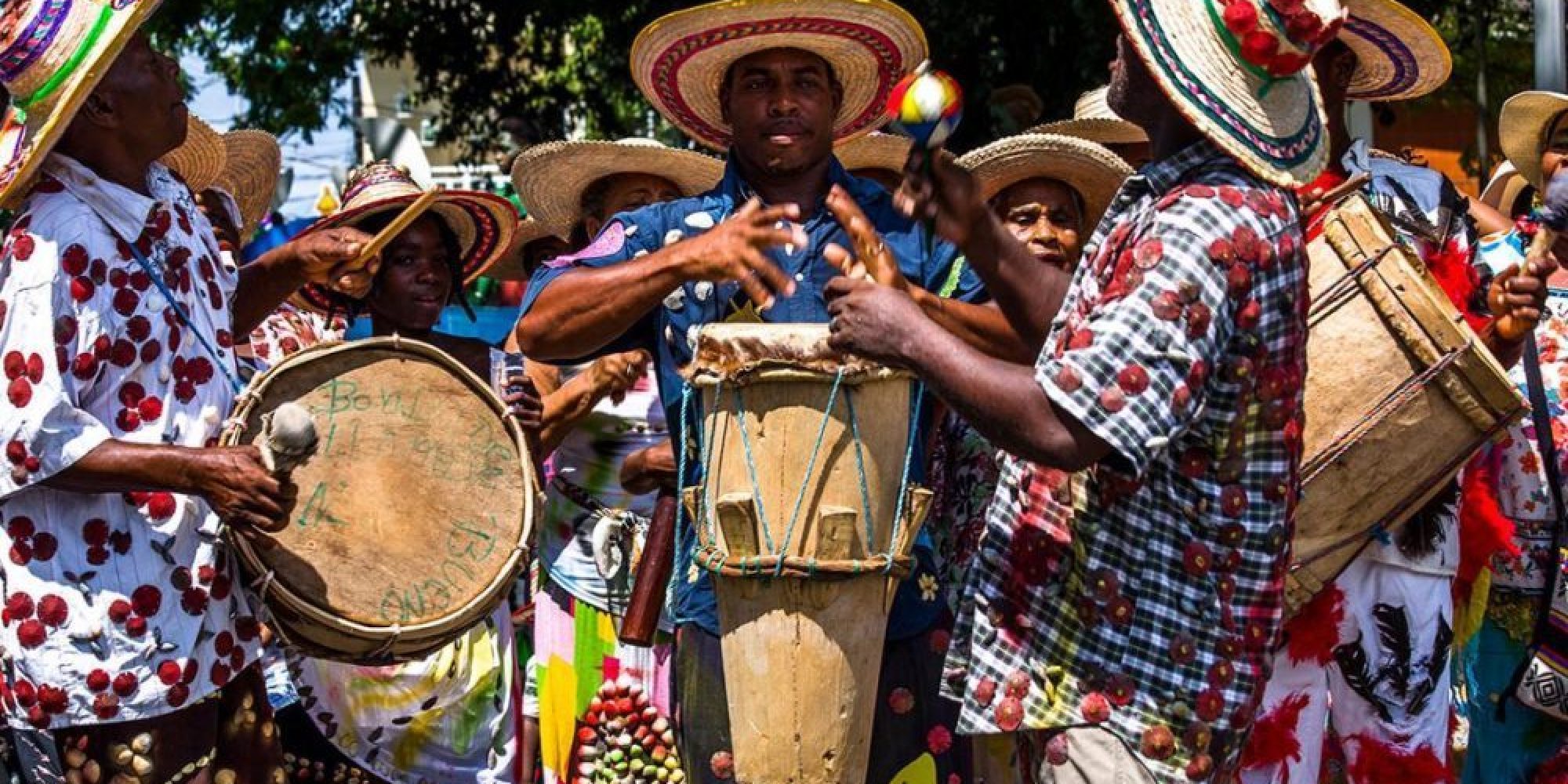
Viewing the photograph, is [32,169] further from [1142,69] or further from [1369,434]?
[1369,434]

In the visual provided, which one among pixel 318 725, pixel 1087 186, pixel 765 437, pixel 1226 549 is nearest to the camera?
pixel 1226 549

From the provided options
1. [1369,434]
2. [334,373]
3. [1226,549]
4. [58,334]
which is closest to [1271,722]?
[1369,434]

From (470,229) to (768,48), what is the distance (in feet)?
7.60

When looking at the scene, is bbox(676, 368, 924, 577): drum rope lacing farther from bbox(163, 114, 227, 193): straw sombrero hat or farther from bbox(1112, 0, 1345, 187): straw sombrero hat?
bbox(163, 114, 227, 193): straw sombrero hat

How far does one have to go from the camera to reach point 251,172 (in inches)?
294

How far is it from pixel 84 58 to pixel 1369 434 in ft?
9.57

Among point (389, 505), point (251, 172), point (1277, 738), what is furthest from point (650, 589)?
point (251, 172)

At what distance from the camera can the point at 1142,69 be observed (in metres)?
3.80

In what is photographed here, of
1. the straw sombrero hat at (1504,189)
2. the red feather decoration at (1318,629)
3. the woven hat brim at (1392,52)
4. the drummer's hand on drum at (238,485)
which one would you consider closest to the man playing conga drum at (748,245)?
the drummer's hand on drum at (238,485)

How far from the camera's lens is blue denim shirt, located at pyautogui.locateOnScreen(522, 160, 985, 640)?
14.8 feet

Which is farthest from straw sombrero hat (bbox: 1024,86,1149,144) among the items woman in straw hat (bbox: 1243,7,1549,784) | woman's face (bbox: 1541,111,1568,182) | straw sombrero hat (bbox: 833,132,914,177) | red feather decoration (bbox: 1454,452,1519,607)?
red feather decoration (bbox: 1454,452,1519,607)

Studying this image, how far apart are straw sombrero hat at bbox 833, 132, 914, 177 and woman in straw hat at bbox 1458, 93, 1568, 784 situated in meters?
1.95

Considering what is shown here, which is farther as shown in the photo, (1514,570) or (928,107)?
(1514,570)

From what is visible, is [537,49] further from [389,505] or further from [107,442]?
[107,442]
